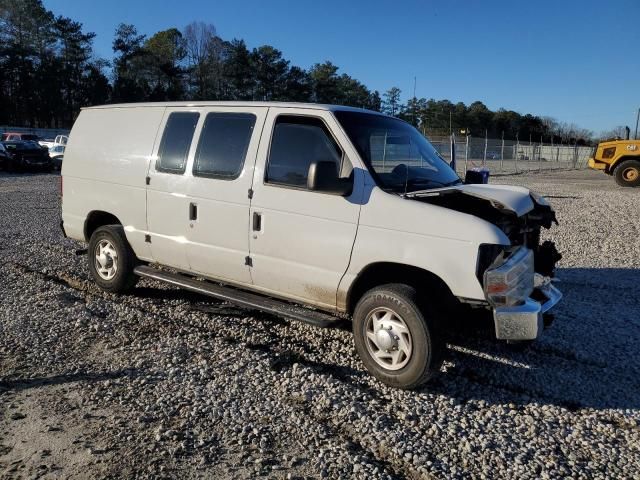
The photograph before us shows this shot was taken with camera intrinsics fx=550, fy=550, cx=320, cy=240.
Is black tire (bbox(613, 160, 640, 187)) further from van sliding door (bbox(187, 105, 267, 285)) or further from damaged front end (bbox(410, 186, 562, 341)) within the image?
van sliding door (bbox(187, 105, 267, 285))

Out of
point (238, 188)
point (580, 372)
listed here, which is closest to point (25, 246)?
point (238, 188)

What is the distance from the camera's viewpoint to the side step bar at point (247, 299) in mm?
4625

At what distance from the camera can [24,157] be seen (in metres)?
28.9

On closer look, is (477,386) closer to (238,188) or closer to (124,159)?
(238,188)

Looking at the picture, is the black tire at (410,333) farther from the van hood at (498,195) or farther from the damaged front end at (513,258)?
the van hood at (498,195)

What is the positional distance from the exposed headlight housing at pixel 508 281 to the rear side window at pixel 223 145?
2.49 meters

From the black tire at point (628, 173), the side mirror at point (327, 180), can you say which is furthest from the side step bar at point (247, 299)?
the black tire at point (628, 173)

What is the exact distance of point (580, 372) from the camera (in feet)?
15.3

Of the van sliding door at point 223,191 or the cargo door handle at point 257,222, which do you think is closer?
the cargo door handle at point 257,222

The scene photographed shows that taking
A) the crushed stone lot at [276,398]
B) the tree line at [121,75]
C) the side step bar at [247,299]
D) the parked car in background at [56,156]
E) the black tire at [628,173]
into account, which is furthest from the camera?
the tree line at [121,75]

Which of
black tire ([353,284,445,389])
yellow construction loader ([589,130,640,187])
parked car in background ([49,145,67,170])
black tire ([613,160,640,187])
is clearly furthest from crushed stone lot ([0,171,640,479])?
parked car in background ([49,145,67,170])

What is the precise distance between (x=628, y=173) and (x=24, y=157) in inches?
1147

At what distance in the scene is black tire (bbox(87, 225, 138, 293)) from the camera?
6277mm

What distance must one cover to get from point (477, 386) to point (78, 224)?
5062 millimetres
